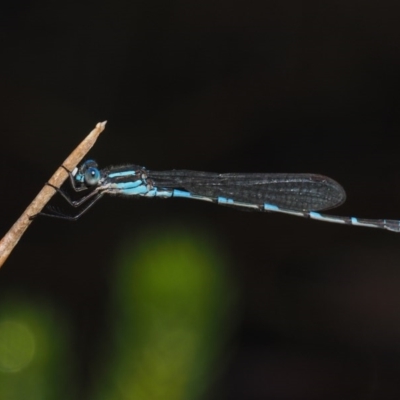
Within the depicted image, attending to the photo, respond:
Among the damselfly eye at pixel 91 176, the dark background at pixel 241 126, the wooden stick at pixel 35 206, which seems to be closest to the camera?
the wooden stick at pixel 35 206

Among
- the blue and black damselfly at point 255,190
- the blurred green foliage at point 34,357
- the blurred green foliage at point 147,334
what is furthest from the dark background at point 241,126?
the blurred green foliage at point 34,357

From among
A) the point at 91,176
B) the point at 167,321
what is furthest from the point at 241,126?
the point at 167,321

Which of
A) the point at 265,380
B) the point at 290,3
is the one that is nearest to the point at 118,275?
the point at 265,380

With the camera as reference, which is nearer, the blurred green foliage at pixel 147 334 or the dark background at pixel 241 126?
the blurred green foliage at pixel 147 334

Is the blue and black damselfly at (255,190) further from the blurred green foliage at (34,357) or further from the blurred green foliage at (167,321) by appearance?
the blurred green foliage at (34,357)

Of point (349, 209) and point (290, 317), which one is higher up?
point (349, 209)

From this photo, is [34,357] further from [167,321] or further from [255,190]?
[255,190]

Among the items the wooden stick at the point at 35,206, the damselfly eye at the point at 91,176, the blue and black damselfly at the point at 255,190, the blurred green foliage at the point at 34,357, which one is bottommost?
the blurred green foliage at the point at 34,357

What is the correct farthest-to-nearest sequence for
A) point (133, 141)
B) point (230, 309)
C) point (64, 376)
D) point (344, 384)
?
1. point (133, 141)
2. point (344, 384)
3. point (230, 309)
4. point (64, 376)

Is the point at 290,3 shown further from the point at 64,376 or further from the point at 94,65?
the point at 64,376
